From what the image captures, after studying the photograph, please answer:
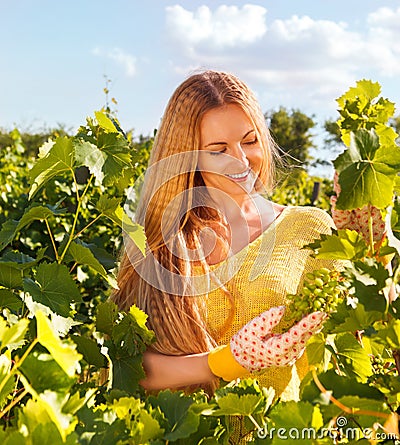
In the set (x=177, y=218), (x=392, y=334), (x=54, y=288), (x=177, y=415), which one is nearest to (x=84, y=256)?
(x=54, y=288)

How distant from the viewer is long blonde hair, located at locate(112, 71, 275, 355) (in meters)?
2.06

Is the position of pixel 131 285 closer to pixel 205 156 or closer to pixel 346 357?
pixel 205 156

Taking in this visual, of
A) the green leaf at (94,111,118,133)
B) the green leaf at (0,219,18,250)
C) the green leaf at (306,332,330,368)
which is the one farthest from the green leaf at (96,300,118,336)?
the green leaf at (306,332,330,368)

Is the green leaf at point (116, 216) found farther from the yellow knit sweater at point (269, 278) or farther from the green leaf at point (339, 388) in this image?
the yellow knit sweater at point (269, 278)

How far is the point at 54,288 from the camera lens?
1.23m

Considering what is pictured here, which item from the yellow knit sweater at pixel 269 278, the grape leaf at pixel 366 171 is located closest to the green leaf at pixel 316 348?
the grape leaf at pixel 366 171

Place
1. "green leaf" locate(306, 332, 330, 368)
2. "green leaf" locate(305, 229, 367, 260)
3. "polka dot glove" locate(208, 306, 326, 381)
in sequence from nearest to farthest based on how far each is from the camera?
"green leaf" locate(305, 229, 367, 260), "green leaf" locate(306, 332, 330, 368), "polka dot glove" locate(208, 306, 326, 381)

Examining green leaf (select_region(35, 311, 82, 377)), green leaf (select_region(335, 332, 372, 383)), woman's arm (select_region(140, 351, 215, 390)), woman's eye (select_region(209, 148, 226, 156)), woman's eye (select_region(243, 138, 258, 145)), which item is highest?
woman's eye (select_region(243, 138, 258, 145))

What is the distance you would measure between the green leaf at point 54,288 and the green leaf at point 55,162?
0.17m

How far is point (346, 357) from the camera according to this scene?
1.03 m

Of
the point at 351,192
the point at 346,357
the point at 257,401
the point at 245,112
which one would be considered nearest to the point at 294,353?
the point at 346,357

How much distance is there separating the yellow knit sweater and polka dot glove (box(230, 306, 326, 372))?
42 centimetres

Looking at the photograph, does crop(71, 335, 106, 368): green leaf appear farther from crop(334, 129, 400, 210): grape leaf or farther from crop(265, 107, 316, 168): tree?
crop(265, 107, 316, 168): tree

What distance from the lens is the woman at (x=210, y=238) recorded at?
2.06 meters
